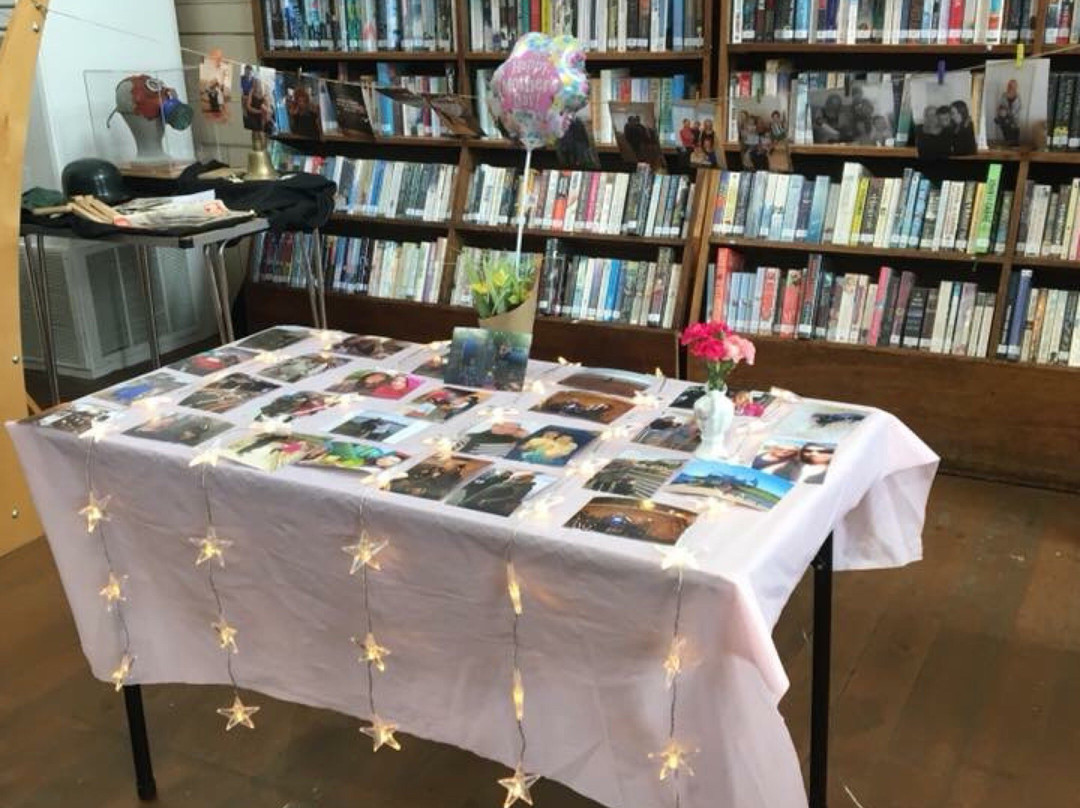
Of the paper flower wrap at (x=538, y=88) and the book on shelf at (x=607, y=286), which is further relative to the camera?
the book on shelf at (x=607, y=286)

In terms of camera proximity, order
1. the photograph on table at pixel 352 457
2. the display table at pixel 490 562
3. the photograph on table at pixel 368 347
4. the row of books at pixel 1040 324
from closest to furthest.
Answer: the display table at pixel 490 562
the photograph on table at pixel 352 457
the photograph on table at pixel 368 347
the row of books at pixel 1040 324

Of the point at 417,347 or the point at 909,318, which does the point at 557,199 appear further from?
the point at 417,347

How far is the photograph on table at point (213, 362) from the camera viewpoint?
7.45 ft

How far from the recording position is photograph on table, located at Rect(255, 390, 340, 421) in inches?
78.6

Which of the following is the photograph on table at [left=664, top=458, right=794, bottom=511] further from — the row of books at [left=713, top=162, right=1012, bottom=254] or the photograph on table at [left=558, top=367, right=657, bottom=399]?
the row of books at [left=713, top=162, right=1012, bottom=254]

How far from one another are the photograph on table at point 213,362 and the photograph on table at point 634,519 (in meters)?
1.02

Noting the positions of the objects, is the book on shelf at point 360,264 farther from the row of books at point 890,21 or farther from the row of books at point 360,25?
the row of books at point 890,21

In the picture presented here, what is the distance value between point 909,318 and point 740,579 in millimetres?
2299

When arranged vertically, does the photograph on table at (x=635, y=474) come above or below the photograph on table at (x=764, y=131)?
below

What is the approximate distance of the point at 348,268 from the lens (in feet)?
14.4

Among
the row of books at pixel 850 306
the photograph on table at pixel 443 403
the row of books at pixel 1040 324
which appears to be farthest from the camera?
the row of books at pixel 850 306

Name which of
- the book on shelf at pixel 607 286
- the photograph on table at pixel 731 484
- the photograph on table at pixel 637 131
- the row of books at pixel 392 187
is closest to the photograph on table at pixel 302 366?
the photograph on table at pixel 731 484

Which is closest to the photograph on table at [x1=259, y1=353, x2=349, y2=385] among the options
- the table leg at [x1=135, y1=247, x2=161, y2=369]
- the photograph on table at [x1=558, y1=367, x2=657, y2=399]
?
the photograph on table at [x1=558, y1=367, x2=657, y2=399]

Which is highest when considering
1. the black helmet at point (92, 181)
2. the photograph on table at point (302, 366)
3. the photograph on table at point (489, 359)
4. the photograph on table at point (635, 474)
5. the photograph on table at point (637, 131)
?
the photograph on table at point (637, 131)
